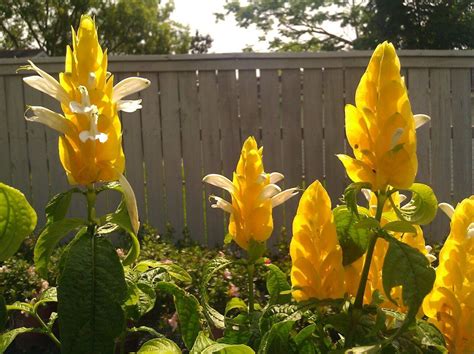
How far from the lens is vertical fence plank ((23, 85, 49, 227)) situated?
468cm

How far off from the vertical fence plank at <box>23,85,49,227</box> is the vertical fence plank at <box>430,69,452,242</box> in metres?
2.97

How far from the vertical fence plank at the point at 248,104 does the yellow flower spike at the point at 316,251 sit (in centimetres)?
377

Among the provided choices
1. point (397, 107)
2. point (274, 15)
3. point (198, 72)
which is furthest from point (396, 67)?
point (274, 15)

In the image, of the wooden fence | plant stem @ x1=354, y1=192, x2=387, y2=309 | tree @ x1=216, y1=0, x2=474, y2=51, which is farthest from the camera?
tree @ x1=216, y1=0, x2=474, y2=51

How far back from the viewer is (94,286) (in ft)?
1.98

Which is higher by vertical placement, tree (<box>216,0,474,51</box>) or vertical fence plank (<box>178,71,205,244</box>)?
tree (<box>216,0,474,51</box>)

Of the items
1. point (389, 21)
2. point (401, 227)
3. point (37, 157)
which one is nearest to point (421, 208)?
point (401, 227)

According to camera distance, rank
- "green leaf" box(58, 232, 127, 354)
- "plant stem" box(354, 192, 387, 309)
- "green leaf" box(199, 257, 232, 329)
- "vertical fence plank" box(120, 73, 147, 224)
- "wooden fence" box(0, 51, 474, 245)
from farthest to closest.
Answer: "vertical fence plank" box(120, 73, 147, 224) < "wooden fence" box(0, 51, 474, 245) < "green leaf" box(199, 257, 232, 329) < "plant stem" box(354, 192, 387, 309) < "green leaf" box(58, 232, 127, 354)

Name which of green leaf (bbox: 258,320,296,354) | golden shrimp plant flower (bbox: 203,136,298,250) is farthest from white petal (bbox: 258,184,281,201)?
green leaf (bbox: 258,320,296,354)

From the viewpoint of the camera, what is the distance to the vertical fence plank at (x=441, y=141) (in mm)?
4570

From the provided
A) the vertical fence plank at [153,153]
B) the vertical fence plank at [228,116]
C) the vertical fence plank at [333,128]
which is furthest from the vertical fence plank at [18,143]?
the vertical fence plank at [333,128]

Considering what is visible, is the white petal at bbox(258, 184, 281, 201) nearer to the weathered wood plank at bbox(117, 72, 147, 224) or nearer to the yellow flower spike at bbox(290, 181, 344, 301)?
the yellow flower spike at bbox(290, 181, 344, 301)

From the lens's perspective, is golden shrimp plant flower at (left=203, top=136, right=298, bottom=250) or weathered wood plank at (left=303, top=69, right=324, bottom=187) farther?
weathered wood plank at (left=303, top=69, right=324, bottom=187)

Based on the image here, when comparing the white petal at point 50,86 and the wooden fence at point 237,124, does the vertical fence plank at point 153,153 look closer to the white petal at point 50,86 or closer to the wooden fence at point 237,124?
the wooden fence at point 237,124
